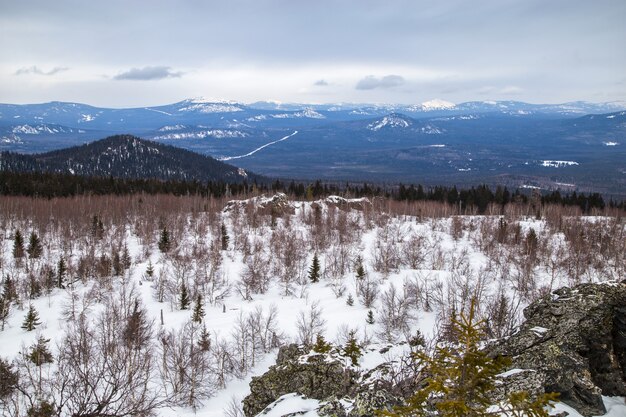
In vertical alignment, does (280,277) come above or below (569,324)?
below

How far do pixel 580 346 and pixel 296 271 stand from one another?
44.5 meters

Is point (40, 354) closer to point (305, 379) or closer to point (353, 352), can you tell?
point (305, 379)

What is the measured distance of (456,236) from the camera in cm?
6956

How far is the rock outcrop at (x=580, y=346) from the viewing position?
1032cm

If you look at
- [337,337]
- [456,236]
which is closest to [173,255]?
[337,337]

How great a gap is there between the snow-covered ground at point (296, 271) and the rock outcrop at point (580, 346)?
316 inches

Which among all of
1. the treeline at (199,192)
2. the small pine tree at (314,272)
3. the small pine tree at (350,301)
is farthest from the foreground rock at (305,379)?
the treeline at (199,192)

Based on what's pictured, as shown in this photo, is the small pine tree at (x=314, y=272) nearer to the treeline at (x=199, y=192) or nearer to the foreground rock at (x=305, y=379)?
the foreground rock at (x=305, y=379)

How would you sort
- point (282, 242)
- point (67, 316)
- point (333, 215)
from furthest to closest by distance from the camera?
point (333, 215)
point (282, 242)
point (67, 316)

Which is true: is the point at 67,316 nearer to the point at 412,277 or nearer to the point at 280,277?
the point at 280,277

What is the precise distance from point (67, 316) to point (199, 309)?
16033 mm

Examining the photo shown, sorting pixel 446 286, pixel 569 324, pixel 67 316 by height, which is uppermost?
pixel 569 324

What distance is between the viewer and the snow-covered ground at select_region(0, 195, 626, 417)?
39875 millimetres

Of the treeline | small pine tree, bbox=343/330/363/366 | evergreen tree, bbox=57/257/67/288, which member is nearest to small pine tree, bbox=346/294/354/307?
small pine tree, bbox=343/330/363/366
